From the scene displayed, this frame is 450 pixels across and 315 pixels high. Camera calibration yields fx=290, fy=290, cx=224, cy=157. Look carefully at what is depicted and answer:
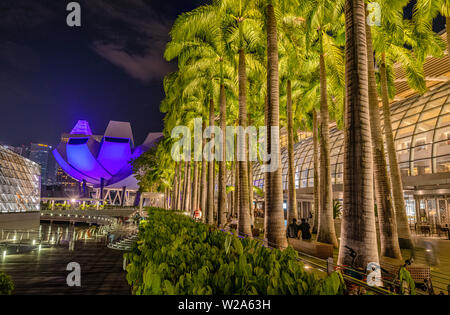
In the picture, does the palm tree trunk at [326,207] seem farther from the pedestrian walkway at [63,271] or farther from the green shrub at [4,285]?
the green shrub at [4,285]

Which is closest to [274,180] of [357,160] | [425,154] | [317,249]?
[357,160]

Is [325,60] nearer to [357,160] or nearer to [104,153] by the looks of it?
[357,160]

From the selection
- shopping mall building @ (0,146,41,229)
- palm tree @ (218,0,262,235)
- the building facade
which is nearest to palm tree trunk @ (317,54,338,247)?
palm tree @ (218,0,262,235)

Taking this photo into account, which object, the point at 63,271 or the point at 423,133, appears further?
the point at 423,133

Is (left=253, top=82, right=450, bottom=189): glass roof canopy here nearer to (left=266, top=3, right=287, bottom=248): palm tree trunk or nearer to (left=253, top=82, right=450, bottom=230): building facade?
(left=253, top=82, right=450, bottom=230): building facade

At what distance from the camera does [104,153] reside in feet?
277

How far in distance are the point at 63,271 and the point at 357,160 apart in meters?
11.9

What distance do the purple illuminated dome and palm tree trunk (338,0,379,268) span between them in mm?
76351

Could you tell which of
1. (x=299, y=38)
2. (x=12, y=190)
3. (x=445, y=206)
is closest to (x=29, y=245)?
(x=12, y=190)

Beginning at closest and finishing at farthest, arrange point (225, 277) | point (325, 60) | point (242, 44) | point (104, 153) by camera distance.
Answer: point (225, 277)
point (242, 44)
point (325, 60)
point (104, 153)

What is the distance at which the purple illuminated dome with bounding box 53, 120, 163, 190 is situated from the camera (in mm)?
83188

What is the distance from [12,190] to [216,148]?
1861 cm

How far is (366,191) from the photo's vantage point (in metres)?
7.30

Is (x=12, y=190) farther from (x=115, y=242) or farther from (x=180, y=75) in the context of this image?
(x=180, y=75)
